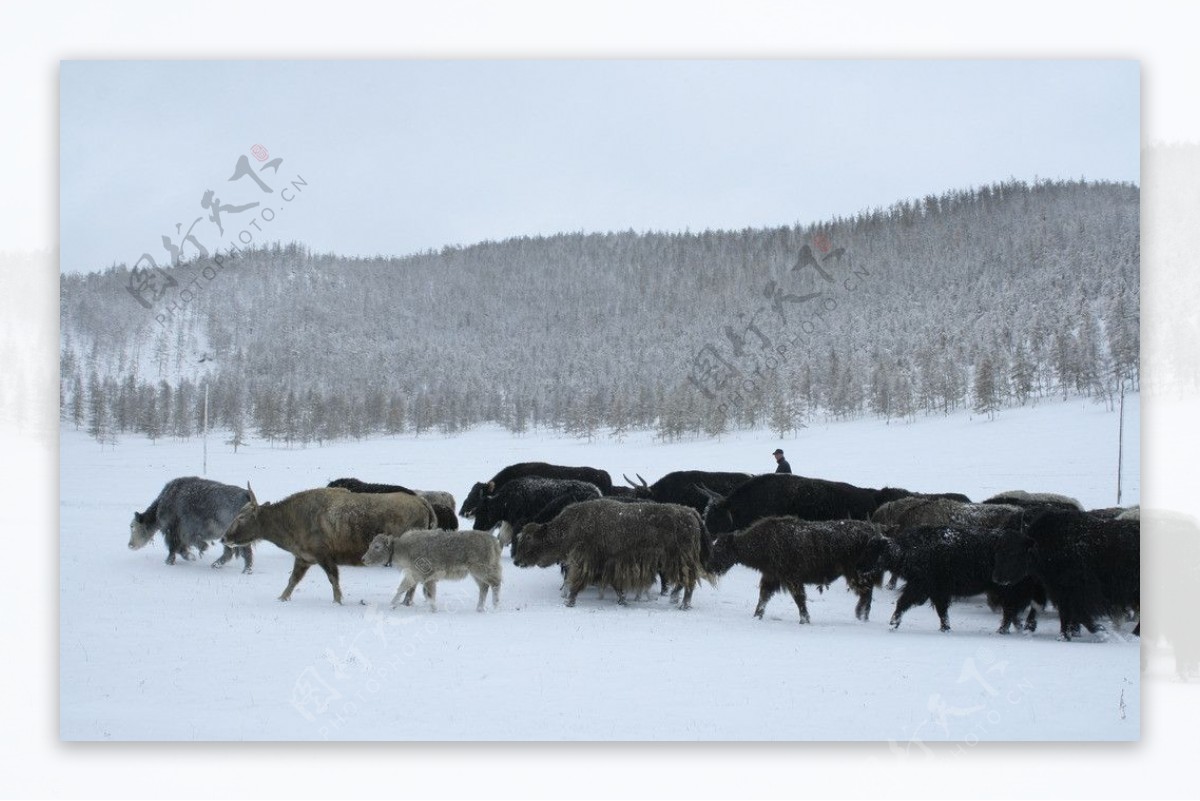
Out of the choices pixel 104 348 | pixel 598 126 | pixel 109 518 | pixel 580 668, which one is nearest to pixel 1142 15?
pixel 598 126

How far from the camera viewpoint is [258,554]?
41.2ft

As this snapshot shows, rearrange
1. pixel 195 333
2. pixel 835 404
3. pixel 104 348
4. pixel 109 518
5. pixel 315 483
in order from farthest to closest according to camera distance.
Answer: pixel 835 404 → pixel 315 483 → pixel 195 333 → pixel 109 518 → pixel 104 348

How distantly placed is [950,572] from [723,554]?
217 centimetres

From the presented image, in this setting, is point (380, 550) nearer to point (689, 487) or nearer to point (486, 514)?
point (486, 514)

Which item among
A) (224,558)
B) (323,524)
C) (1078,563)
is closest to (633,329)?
(224,558)

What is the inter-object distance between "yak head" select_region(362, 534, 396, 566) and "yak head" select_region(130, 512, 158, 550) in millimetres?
3646

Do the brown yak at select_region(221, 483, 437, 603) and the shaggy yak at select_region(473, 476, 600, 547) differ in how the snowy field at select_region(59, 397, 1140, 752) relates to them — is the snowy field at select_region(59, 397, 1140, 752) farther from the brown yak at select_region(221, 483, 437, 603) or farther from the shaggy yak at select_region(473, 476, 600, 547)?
the shaggy yak at select_region(473, 476, 600, 547)

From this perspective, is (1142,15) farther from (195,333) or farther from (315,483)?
(315,483)

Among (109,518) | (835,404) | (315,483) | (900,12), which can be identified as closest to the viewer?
(900,12)

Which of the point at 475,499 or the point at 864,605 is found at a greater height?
the point at 475,499

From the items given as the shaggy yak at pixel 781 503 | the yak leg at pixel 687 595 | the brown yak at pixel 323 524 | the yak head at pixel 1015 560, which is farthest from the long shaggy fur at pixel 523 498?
the yak head at pixel 1015 560

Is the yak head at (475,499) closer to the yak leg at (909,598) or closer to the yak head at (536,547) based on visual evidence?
the yak head at (536,547)

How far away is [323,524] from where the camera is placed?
933cm

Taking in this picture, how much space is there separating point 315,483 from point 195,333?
8.40 meters
